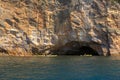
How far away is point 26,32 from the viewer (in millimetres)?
79000

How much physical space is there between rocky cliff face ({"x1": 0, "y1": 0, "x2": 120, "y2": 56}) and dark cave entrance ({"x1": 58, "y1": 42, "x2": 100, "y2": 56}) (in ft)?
0.78

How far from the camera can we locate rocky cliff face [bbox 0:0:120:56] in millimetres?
78625

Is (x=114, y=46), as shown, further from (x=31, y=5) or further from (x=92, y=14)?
(x=31, y=5)

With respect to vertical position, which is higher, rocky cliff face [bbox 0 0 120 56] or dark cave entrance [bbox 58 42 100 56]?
rocky cliff face [bbox 0 0 120 56]


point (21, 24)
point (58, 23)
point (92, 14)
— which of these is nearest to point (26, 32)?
point (21, 24)

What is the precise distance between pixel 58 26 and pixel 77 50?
7.63 m

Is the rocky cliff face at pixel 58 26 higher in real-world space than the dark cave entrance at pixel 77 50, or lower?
higher

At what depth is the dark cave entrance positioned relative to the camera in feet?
267

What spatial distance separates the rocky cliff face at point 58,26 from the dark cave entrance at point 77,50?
0.24 meters

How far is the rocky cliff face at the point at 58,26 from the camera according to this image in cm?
7862

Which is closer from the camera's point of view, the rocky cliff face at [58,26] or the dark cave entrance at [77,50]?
the rocky cliff face at [58,26]

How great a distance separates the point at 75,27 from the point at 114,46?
992cm

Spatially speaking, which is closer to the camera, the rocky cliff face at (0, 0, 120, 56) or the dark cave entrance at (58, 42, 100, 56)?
the rocky cliff face at (0, 0, 120, 56)

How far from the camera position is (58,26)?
265ft
